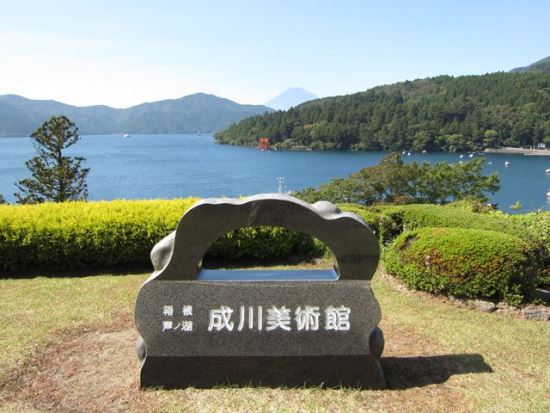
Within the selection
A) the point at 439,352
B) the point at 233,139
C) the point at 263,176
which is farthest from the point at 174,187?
the point at 233,139

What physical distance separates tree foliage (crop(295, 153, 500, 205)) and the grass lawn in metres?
17.4

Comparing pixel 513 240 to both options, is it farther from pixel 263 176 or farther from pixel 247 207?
pixel 263 176

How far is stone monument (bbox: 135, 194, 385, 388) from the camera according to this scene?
4691mm

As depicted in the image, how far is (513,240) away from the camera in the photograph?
7.14 meters

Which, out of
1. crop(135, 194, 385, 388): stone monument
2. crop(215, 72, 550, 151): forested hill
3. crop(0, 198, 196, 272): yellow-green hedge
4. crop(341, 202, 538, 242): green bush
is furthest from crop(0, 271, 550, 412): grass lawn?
crop(215, 72, 550, 151): forested hill

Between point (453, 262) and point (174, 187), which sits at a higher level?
point (453, 262)

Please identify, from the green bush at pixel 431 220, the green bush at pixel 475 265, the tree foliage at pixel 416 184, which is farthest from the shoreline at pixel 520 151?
the green bush at pixel 475 265

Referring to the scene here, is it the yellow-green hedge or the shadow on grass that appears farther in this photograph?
the yellow-green hedge

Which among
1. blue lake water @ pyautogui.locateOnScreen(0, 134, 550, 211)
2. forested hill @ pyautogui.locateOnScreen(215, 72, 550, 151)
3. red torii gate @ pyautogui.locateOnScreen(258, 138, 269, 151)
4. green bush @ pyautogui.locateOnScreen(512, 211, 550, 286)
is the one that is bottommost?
blue lake water @ pyautogui.locateOnScreen(0, 134, 550, 211)

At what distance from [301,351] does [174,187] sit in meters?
59.6

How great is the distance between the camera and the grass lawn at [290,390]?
446cm

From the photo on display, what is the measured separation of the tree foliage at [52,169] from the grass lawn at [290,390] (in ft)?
49.7

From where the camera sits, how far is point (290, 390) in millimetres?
4664

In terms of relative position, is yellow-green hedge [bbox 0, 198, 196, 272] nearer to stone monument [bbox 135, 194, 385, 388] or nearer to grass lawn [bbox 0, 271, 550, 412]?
grass lawn [bbox 0, 271, 550, 412]
